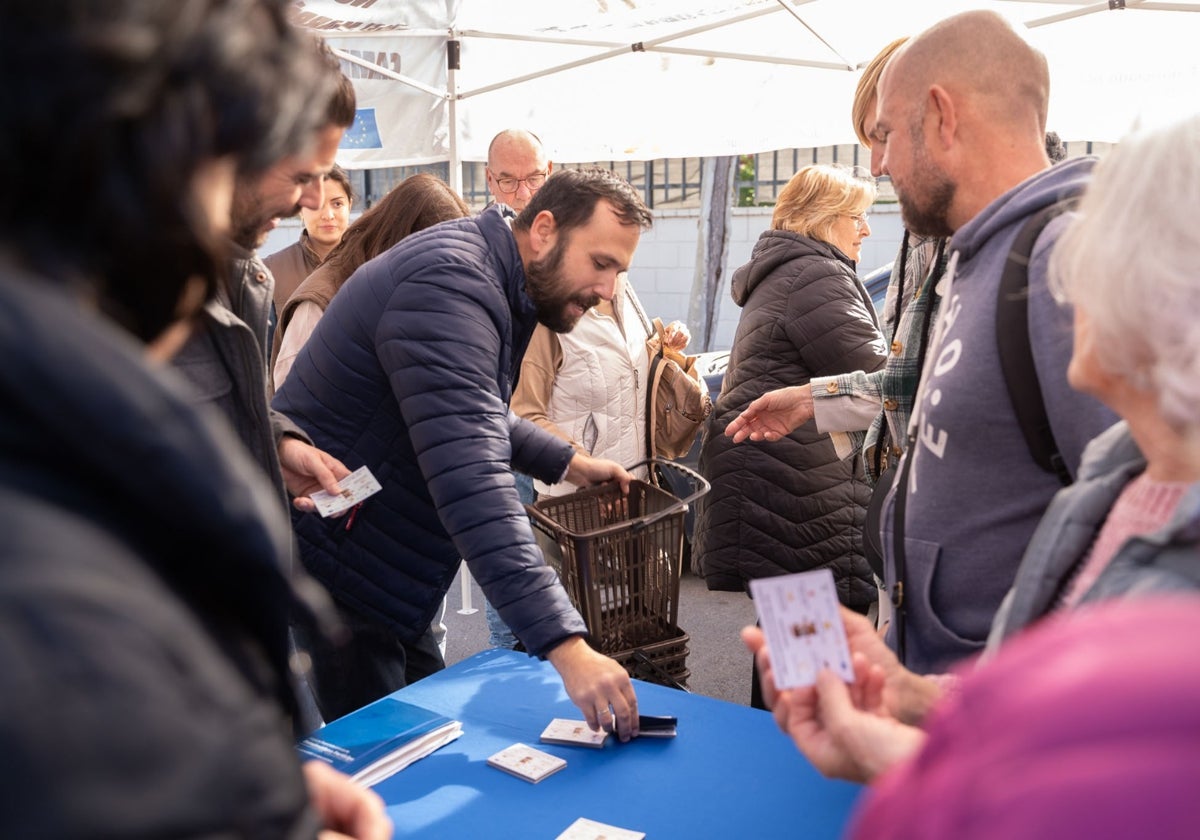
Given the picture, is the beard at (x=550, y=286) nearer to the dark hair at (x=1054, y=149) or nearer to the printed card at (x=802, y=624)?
the printed card at (x=802, y=624)

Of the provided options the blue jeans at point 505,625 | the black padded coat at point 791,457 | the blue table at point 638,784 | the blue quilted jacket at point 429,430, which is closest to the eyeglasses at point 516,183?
the black padded coat at point 791,457

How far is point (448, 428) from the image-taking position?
1.90m

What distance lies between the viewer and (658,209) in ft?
46.6

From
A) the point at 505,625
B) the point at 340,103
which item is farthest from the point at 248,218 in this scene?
the point at 505,625

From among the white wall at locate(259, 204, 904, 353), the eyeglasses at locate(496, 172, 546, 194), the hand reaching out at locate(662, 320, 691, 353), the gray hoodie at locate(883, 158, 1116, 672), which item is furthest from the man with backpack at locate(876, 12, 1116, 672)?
the white wall at locate(259, 204, 904, 353)

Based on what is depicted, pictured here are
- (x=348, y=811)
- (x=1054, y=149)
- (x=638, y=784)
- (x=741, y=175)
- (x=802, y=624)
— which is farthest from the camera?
(x=741, y=175)

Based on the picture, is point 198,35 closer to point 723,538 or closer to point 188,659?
point 188,659

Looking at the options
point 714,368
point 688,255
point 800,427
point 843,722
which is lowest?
point 688,255

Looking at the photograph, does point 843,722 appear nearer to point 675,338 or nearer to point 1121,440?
point 1121,440

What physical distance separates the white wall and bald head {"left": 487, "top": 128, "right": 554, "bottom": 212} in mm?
8600

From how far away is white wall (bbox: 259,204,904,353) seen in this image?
1298cm

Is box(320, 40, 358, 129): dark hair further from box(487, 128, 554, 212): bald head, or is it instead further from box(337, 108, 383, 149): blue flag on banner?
box(337, 108, 383, 149): blue flag on banner

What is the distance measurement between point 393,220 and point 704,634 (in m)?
2.56

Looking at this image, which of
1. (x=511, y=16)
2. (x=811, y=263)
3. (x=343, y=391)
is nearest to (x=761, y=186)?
(x=511, y=16)
